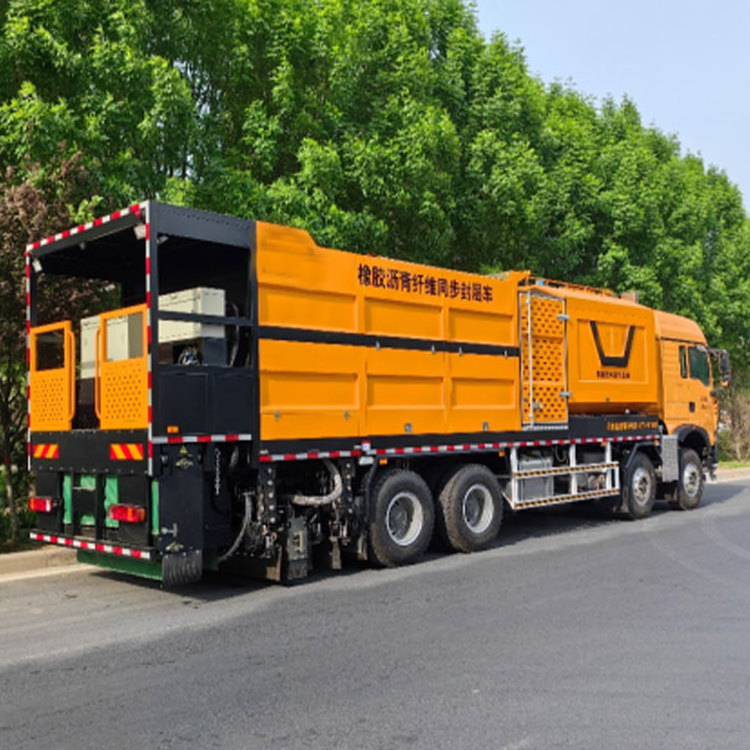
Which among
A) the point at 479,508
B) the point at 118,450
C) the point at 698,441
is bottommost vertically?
the point at 479,508

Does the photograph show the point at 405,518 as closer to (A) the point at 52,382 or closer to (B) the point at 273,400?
(B) the point at 273,400

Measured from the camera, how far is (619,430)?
12.0 meters

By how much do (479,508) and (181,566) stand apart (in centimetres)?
413

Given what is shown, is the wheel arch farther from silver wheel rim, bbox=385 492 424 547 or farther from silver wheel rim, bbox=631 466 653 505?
silver wheel rim, bbox=385 492 424 547

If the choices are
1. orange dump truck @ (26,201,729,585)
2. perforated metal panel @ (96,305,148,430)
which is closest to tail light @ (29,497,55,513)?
orange dump truck @ (26,201,729,585)

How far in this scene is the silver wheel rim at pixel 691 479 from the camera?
531 inches

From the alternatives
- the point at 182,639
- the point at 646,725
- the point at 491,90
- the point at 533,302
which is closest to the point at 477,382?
the point at 533,302

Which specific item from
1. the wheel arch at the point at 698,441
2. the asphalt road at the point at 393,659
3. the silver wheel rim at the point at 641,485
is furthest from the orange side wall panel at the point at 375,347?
the wheel arch at the point at 698,441

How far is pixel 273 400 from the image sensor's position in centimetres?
741

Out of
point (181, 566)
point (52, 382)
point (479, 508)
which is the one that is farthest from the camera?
point (479, 508)

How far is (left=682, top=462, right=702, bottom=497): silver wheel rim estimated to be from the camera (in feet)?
44.3

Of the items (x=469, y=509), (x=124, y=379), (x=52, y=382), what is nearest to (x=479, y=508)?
(x=469, y=509)

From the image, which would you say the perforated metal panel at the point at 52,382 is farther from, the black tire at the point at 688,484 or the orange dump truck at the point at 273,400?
the black tire at the point at 688,484

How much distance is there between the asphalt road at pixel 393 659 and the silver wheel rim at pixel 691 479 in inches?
204
